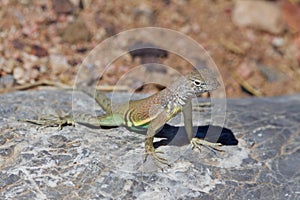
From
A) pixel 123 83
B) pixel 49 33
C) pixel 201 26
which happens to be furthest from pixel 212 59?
pixel 49 33

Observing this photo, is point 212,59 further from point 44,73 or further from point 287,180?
point 287,180

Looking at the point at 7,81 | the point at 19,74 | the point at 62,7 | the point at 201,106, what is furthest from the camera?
the point at 62,7

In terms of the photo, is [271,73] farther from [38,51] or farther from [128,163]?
[128,163]

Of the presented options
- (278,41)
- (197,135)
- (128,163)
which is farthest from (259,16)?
(128,163)

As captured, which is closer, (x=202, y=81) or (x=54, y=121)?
(x=202, y=81)

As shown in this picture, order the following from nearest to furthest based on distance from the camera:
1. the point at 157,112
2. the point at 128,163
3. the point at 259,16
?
the point at 128,163 < the point at 157,112 < the point at 259,16

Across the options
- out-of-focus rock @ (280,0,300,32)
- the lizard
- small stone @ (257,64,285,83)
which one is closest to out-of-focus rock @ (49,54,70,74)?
the lizard

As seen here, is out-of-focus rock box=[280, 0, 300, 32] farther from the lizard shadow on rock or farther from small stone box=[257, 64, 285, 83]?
the lizard shadow on rock

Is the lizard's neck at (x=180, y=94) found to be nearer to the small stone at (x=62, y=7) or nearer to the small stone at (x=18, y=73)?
the small stone at (x=18, y=73)
